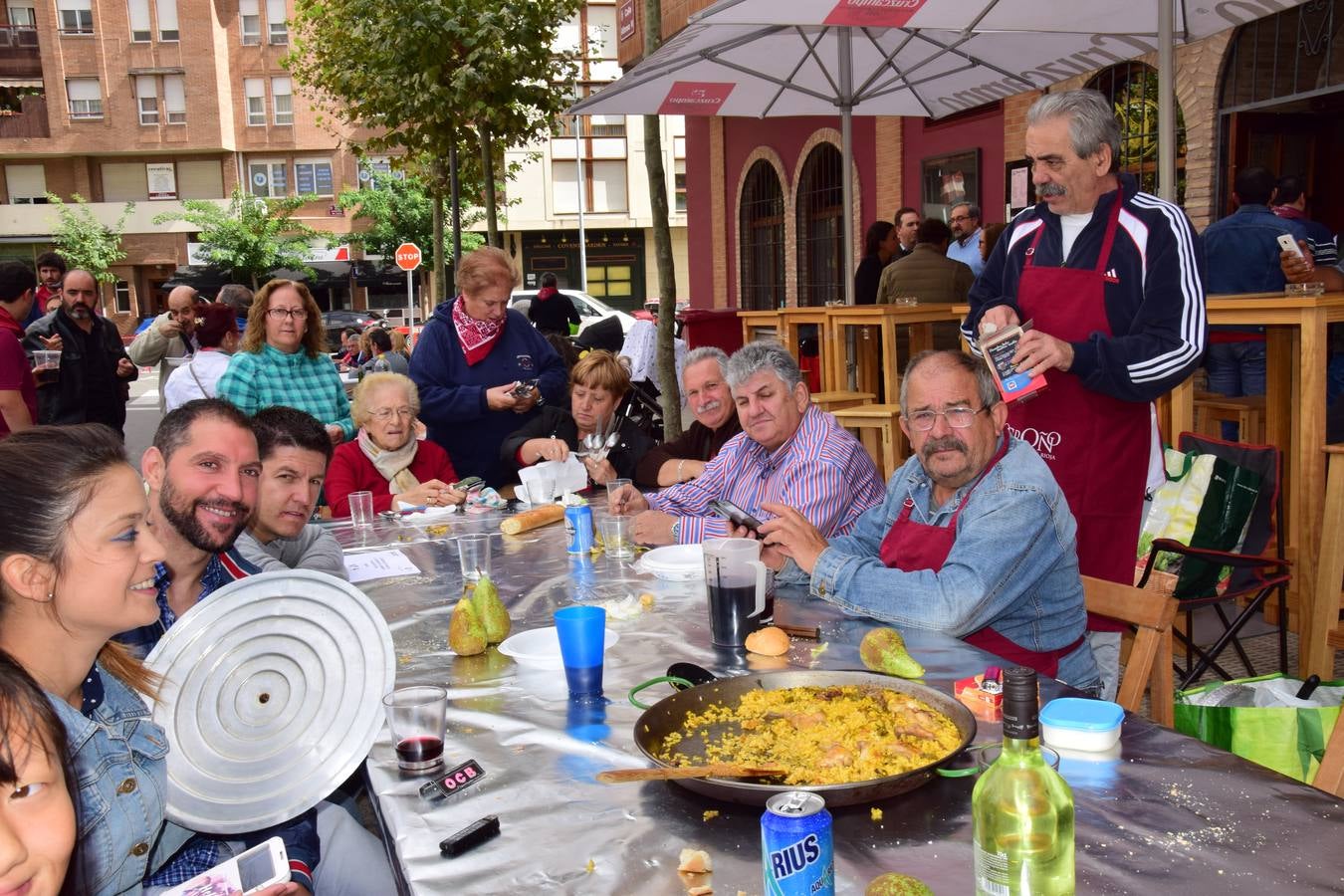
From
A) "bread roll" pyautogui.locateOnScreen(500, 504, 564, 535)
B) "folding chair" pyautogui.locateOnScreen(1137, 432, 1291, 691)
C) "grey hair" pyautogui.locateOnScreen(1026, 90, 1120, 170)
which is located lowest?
"folding chair" pyautogui.locateOnScreen(1137, 432, 1291, 691)

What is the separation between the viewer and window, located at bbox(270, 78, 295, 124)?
40312 mm

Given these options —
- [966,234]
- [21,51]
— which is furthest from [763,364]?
[21,51]

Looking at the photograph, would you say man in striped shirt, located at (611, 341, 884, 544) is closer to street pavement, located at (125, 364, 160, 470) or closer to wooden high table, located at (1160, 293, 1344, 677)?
wooden high table, located at (1160, 293, 1344, 677)

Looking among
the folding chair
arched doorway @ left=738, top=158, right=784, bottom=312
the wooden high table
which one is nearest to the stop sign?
arched doorway @ left=738, top=158, right=784, bottom=312

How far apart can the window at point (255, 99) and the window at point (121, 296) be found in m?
7.75

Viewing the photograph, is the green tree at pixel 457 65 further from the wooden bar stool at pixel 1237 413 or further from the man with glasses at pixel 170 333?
the wooden bar stool at pixel 1237 413

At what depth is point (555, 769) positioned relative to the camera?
1.88 m

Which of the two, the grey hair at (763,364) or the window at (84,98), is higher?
the window at (84,98)

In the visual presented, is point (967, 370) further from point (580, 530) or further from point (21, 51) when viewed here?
point (21, 51)

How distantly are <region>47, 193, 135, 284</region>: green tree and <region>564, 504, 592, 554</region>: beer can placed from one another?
131 ft

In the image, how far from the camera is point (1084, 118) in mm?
3318

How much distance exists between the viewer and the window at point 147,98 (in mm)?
39781

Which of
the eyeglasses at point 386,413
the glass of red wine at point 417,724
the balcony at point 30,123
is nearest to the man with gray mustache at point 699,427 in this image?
the eyeglasses at point 386,413

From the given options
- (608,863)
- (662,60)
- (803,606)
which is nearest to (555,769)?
(608,863)
